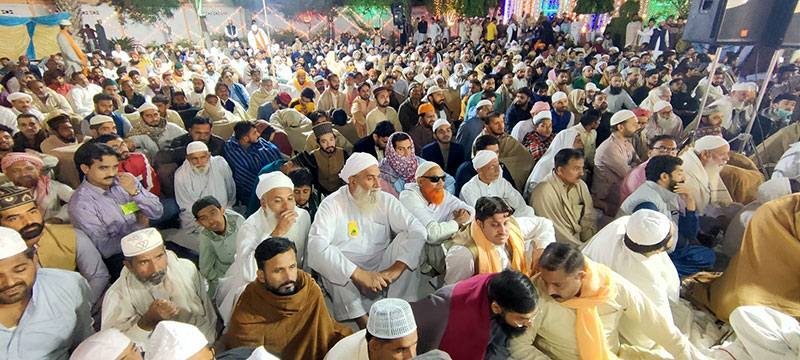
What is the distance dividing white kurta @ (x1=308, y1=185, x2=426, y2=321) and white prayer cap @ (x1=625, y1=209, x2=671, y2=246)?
4.02 feet

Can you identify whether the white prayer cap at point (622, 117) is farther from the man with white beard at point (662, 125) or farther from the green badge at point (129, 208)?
the green badge at point (129, 208)

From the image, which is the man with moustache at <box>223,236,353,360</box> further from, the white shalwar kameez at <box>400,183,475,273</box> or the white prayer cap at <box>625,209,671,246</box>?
the white prayer cap at <box>625,209,671,246</box>

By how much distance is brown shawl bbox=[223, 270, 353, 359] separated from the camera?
1.95 m

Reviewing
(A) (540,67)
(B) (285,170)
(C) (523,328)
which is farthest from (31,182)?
(A) (540,67)

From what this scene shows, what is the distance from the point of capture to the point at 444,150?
4.28m

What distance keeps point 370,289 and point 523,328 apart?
3.11ft

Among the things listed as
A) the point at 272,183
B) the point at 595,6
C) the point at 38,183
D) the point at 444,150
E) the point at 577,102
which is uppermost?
the point at 595,6

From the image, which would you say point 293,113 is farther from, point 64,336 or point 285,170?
point 64,336

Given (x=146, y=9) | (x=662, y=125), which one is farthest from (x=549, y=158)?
(x=146, y=9)

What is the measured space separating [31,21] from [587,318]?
60.7 feet

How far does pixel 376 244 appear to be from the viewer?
285 centimetres

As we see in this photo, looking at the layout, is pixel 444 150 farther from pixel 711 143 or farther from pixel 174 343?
pixel 174 343

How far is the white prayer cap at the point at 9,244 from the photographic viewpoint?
71.8 inches

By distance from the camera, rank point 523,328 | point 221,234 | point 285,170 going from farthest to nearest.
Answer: point 285,170 < point 221,234 < point 523,328
